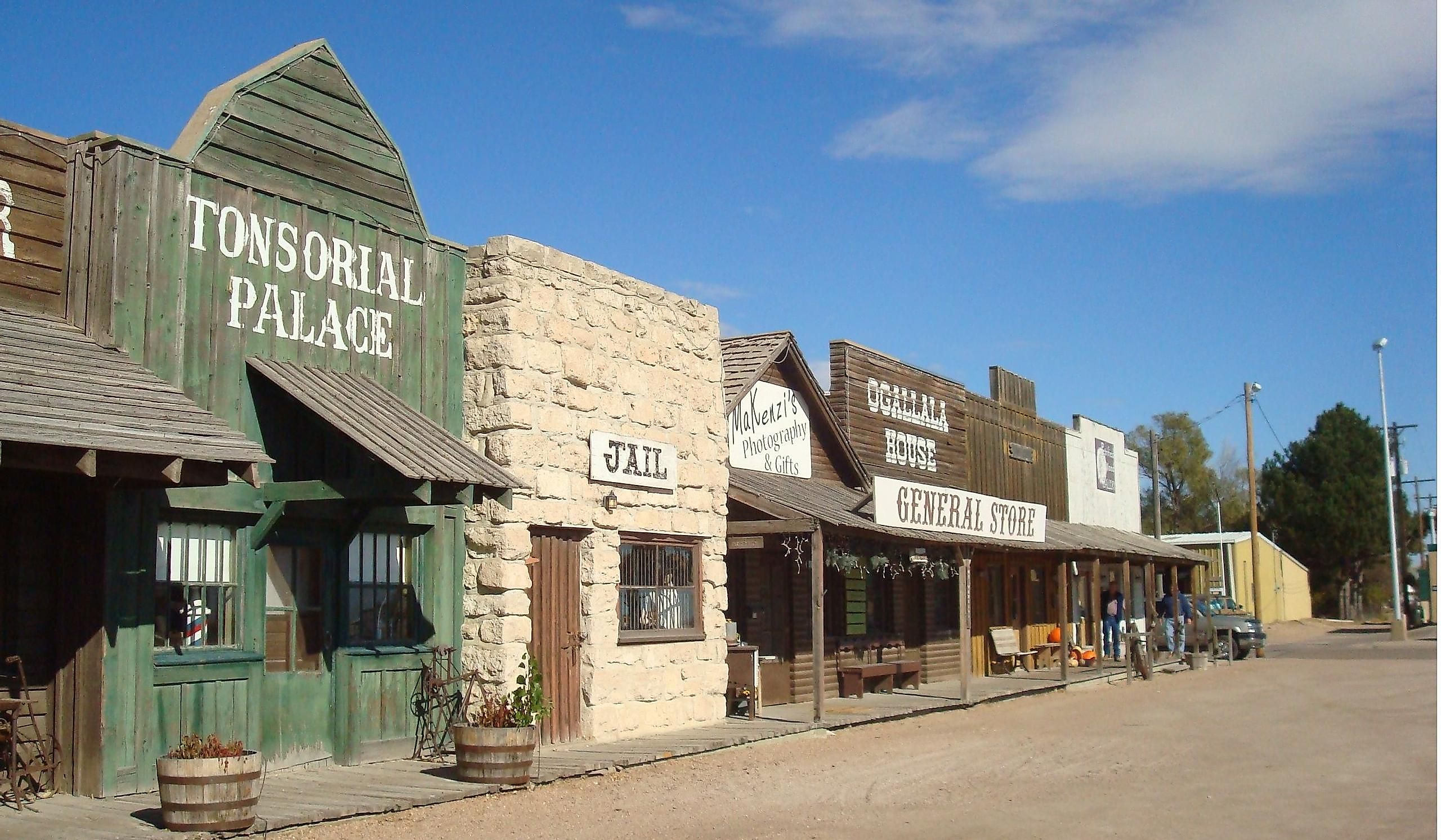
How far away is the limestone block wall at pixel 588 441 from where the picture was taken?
1289 cm

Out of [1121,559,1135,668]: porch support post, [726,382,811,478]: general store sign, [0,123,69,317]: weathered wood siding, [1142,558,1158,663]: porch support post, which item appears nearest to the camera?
[0,123,69,317]: weathered wood siding

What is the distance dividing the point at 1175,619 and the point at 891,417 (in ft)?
34.1

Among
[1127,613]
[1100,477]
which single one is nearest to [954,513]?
[1127,613]

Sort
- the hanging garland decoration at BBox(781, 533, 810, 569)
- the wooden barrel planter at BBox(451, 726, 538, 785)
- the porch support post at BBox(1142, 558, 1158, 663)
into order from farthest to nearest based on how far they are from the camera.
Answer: the porch support post at BBox(1142, 558, 1158, 663), the hanging garland decoration at BBox(781, 533, 810, 569), the wooden barrel planter at BBox(451, 726, 538, 785)

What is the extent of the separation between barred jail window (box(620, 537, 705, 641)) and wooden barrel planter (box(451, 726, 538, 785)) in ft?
11.5

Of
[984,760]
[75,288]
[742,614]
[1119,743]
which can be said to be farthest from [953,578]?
[75,288]

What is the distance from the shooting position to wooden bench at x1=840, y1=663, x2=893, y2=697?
20141 mm

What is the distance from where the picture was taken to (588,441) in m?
14.0

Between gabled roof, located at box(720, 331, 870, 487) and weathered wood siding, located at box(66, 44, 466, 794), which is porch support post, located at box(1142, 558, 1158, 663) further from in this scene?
weathered wood siding, located at box(66, 44, 466, 794)

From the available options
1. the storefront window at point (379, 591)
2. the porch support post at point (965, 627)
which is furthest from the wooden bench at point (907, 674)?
the storefront window at point (379, 591)

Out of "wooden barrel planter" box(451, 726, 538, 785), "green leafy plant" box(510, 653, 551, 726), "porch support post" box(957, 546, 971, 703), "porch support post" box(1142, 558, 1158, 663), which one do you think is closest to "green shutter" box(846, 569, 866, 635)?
"porch support post" box(957, 546, 971, 703)

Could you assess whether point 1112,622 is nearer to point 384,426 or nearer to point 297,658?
point 297,658

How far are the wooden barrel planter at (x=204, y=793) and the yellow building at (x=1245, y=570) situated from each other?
48.0 m

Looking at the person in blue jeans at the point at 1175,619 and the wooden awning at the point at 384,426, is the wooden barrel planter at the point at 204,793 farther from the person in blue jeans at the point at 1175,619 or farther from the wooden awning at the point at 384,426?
the person in blue jeans at the point at 1175,619
